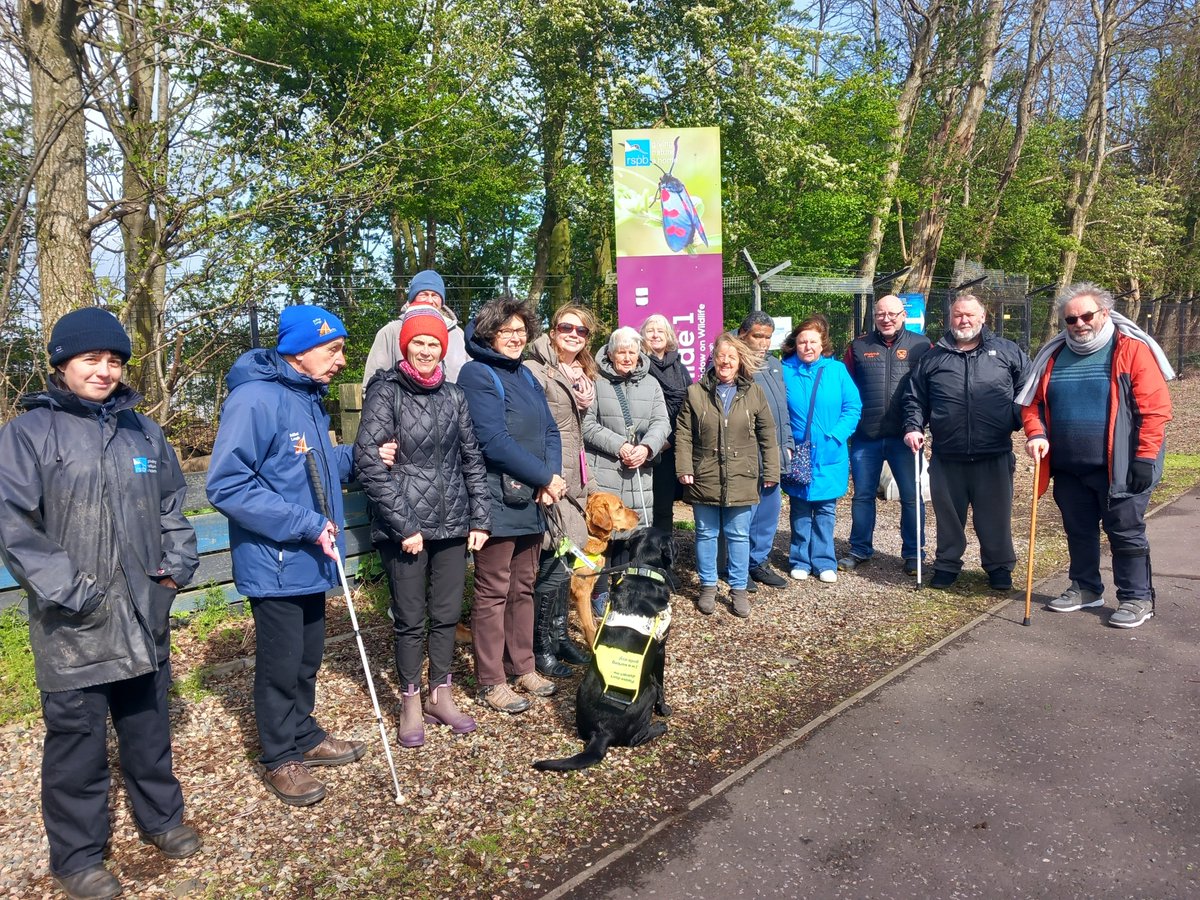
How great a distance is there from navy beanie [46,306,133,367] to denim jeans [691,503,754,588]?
3701 mm

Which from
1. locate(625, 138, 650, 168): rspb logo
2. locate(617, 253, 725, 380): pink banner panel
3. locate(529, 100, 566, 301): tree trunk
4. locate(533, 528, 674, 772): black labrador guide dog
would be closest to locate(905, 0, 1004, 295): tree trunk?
locate(529, 100, 566, 301): tree trunk

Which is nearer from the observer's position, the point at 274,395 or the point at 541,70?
the point at 274,395

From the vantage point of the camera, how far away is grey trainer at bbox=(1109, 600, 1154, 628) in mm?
5070

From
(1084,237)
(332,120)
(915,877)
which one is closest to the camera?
(915,877)

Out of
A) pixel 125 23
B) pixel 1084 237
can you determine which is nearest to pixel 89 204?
pixel 125 23

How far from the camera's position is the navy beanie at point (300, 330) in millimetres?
3307

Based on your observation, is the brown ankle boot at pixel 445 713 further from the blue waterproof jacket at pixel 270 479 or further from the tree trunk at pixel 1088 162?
the tree trunk at pixel 1088 162

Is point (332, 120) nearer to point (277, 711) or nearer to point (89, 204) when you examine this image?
point (89, 204)

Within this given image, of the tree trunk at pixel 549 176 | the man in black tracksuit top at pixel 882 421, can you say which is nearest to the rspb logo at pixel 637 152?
the man in black tracksuit top at pixel 882 421

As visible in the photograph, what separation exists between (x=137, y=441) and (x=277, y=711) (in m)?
1.22

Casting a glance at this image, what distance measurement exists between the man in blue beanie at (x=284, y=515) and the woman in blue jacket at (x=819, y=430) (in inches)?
147

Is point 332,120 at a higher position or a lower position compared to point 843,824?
higher

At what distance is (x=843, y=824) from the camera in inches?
123

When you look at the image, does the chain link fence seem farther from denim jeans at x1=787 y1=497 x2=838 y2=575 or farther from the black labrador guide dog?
the black labrador guide dog
